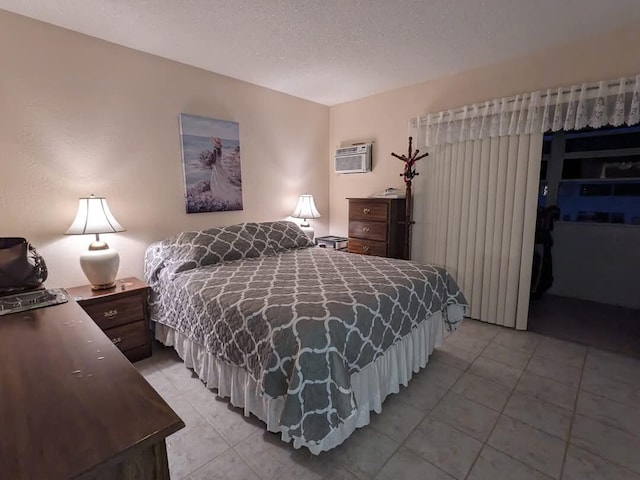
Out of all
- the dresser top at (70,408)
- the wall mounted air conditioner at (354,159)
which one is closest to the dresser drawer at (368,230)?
the wall mounted air conditioner at (354,159)

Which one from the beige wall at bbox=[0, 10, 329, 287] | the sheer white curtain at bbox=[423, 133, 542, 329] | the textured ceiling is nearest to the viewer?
the textured ceiling

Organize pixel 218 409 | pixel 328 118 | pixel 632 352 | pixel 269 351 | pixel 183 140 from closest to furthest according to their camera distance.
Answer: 1. pixel 269 351
2. pixel 218 409
3. pixel 632 352
4. pixel 183 140
5. pixel 328 118

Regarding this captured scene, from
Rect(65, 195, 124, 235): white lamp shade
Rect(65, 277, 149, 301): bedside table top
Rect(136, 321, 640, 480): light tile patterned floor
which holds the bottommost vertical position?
Rect(136, 321, 640, 480): light tile patterned floor

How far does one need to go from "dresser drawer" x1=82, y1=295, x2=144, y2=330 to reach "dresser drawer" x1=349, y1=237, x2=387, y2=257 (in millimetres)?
2221

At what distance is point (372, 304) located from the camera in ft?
5.68

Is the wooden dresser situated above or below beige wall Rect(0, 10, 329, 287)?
below

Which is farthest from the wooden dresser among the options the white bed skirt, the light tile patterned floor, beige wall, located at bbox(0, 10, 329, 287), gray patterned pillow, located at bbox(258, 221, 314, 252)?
the light tile patterned floor

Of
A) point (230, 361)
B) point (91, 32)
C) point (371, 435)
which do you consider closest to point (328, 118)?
point (91, 32)

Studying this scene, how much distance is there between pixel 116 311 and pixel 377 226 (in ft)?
8.13

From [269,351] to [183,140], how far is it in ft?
7.26

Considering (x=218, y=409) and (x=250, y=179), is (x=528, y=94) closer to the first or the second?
(x=250, y=179)

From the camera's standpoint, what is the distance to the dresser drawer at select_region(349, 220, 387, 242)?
338 centimetres

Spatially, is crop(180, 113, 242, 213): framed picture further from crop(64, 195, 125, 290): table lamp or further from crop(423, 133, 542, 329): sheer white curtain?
crop(423, 133, 542, 329): sheer white curtain

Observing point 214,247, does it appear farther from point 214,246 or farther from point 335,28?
point 335,28
